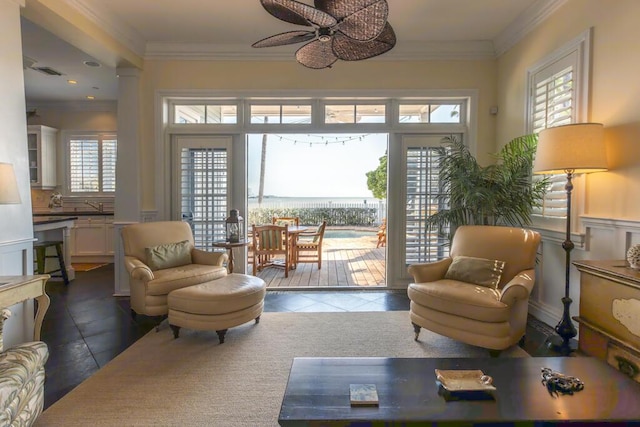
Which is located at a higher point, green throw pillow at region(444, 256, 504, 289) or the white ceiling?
the white ceiling

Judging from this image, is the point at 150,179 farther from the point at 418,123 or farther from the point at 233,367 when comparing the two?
the point at 418,123

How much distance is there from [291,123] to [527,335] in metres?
3.61

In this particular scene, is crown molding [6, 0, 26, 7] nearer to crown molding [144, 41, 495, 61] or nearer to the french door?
crown molding [144, 41, 495, 61]

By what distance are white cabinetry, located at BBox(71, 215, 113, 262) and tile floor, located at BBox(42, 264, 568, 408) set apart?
43.0 inches

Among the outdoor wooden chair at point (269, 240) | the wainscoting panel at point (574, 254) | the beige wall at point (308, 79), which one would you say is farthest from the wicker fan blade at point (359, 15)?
the outdoor wooden chair at point (269, 240)

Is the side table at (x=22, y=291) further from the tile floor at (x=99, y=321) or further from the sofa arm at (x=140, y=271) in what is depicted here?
the sofa arm at (x=140, y=271)

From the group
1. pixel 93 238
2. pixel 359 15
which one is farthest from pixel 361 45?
pixel 93 238

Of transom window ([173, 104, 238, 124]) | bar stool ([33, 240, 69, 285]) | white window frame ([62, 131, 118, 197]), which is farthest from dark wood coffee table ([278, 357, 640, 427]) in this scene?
white window frame ([62, 131, 118, 197])

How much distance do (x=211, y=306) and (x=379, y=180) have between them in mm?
8748

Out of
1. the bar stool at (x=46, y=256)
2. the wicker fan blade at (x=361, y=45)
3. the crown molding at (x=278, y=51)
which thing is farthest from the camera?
the bar stool at (x=46, y=256)

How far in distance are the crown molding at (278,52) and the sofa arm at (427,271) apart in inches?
110

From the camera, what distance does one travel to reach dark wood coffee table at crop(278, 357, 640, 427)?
1418mm

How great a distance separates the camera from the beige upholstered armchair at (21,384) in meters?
1.60

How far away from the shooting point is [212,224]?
474 centimetres
